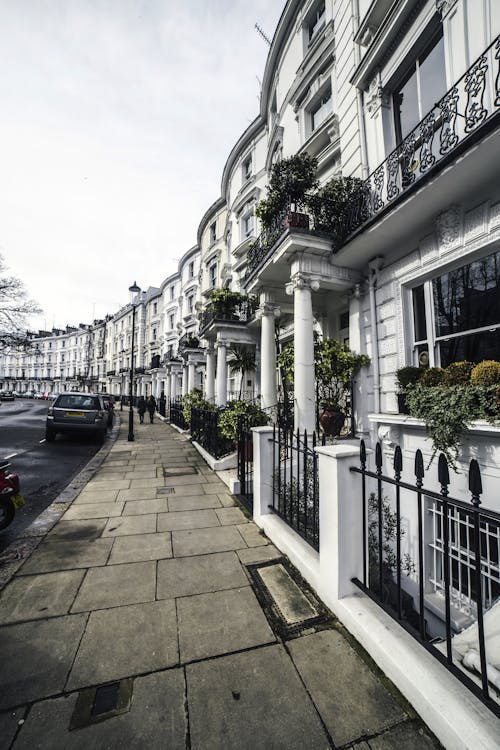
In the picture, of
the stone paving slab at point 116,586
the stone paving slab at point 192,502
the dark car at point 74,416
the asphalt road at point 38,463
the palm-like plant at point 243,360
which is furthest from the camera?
the palm-like plant at point 243,360

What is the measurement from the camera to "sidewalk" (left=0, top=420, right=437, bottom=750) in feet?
5.62

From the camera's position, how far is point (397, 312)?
6914mm

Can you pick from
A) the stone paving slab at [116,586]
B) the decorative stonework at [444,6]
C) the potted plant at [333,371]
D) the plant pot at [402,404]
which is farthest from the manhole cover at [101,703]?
the decorative stonework at [444,6]

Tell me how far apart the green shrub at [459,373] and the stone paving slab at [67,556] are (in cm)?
544

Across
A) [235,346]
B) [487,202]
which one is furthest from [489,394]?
[235,346]

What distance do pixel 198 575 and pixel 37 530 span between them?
8.47 ft

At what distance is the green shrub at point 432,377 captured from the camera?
5281mm

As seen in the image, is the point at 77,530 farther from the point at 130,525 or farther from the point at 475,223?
the point at 475,223

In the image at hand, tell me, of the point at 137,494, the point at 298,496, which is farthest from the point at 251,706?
the point at 137,494

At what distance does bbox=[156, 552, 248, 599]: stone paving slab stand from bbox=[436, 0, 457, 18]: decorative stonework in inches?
391

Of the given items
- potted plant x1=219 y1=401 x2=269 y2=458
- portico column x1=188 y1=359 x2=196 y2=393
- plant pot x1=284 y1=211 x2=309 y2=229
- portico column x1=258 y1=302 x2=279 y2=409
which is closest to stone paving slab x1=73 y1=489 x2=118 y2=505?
potted plant x1=219 y1=401 x2=269 y2=458

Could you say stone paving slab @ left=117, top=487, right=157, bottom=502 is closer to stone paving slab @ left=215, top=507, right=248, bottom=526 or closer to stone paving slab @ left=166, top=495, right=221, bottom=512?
stone paving slab @ left=166, top=495, right=221, bottom=512

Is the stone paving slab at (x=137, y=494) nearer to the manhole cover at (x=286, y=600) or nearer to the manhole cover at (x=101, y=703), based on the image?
the manhole cover at (x=286, y=600)

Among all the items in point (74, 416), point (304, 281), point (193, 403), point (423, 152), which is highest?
point (423, 152)
